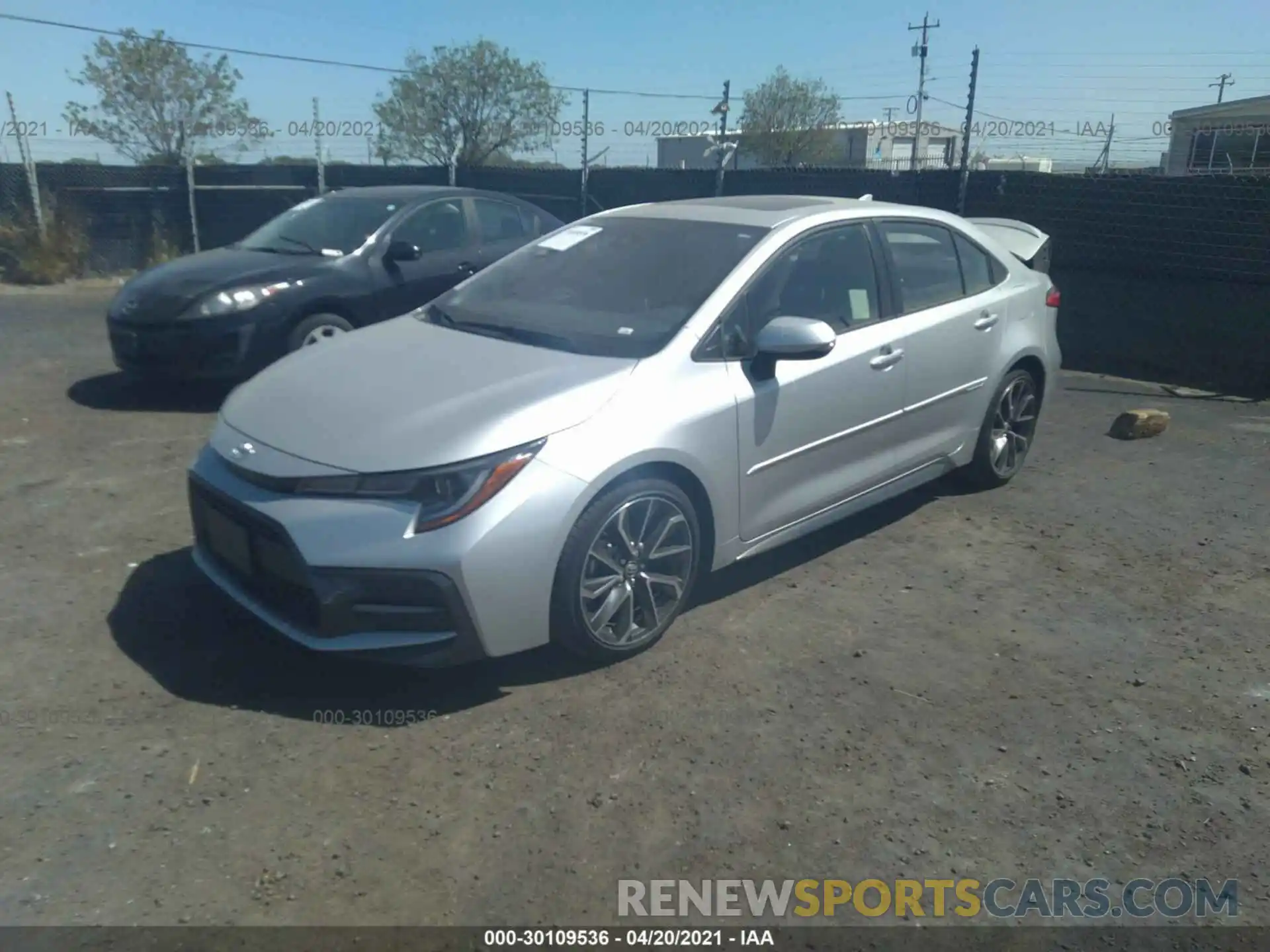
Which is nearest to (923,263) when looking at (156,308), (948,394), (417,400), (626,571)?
(948,394)

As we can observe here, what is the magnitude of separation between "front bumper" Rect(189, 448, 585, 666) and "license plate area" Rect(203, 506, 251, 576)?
0.06 meters

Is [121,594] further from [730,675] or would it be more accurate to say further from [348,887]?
[730,675]

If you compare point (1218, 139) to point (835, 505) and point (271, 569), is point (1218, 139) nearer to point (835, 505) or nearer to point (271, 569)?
point (835, 505)

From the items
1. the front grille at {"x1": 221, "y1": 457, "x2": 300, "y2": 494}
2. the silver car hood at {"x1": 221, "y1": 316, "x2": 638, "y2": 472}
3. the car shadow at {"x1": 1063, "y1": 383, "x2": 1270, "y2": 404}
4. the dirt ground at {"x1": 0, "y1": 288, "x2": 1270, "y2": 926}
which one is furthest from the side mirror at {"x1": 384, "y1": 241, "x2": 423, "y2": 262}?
the car shadow at {"x1": 1063, "y1": 383, "x2": 1270, "y2": 404}

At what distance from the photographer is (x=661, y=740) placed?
11.3ft

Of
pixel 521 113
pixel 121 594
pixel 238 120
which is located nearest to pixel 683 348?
pixel 121 594

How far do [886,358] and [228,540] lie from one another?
290 cm

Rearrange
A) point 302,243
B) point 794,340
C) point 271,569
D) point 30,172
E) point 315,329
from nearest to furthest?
1. point 271,569
2. point 794,340
3. point 315,329
4. point 302,243
5. point 30,172

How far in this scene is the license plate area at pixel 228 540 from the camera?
365cm

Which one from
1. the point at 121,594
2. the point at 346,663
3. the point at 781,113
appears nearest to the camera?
the point at 346,663

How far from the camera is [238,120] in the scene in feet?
95.0

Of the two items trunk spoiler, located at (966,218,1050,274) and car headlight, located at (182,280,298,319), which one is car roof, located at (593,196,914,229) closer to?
trunk spoiler, located at (966,218,1050,274)

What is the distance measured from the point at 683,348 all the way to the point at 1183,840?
90.9 inches

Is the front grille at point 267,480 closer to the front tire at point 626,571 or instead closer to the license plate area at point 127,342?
the front tire at point 626,571
